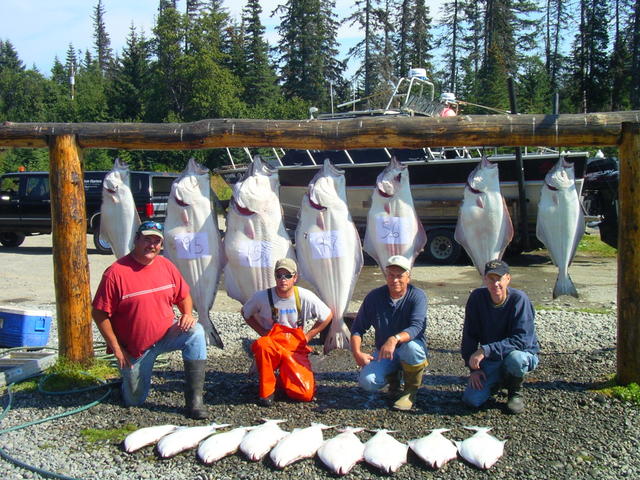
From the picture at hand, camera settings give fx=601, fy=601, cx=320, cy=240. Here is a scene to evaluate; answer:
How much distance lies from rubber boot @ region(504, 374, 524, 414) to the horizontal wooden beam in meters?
1.62

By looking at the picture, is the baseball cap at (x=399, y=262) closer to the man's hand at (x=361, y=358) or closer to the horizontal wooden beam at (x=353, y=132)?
the man's hand at (x=361, y=358)

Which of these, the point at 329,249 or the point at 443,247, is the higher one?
the point at 329,249

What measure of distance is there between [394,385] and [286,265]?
3.77 ft

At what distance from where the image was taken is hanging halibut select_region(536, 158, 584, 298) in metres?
4.38

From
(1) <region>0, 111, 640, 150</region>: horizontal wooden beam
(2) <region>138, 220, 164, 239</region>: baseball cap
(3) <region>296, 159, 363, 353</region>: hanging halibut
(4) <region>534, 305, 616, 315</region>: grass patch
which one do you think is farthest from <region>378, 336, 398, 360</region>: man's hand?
(4) <region>534, 305, 616, 315</region>: grass patch

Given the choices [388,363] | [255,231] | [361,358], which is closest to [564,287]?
[388,363]

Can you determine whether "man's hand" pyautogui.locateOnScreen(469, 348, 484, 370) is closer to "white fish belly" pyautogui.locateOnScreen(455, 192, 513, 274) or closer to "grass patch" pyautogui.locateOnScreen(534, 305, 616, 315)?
"white fish belly" pyautogui.locateOnScreen(455, 192, 513, 274)

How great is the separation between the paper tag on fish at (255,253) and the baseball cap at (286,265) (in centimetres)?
23

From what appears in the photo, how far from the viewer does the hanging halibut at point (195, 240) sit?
442 cm

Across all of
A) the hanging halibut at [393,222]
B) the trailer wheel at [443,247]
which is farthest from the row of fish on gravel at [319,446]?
the trailer wheel at [443,247]

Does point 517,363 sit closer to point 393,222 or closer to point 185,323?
point 393,222

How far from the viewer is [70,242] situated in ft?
14.7

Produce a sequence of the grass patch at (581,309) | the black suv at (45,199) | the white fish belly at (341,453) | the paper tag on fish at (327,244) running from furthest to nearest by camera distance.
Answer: the black suv at (45,199) < the grass patch at (581,309) < the paper tag on fish at (327,244) < the white fish belly at (341,453)

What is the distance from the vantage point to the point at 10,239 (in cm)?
1399
